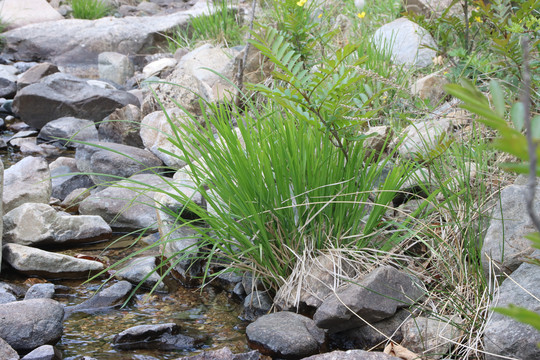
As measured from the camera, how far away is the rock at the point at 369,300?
2.14 metres

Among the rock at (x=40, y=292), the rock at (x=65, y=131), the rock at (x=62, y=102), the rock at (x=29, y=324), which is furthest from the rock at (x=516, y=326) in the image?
the rock at (x=62, y=102)

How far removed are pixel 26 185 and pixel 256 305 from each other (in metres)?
2.27

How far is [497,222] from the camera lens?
217cm

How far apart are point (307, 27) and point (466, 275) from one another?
4.07 feet

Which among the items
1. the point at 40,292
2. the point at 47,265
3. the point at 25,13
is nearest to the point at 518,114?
the point at 40,292

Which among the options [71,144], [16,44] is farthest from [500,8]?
[16,44]

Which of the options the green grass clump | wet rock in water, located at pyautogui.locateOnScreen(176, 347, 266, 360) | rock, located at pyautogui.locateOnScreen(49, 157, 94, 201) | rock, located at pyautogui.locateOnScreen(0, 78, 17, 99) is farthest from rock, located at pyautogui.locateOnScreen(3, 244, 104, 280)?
the green grass clump

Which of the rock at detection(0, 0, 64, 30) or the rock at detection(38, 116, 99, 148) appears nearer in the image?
the rock at detection(38, 116, 99, 148)

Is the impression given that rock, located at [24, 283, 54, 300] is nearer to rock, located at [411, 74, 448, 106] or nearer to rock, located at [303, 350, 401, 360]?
rock, located at [303, 350, 401, 360]

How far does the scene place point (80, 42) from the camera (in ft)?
34.7

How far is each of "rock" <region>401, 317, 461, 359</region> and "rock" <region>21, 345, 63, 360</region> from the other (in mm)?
1353

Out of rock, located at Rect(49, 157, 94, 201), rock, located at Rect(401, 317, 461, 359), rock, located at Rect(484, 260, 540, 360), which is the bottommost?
rock, located at Rect(49, 157, 94, 201)

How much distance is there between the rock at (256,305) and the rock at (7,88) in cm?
662

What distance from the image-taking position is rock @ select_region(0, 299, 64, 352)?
223cm
